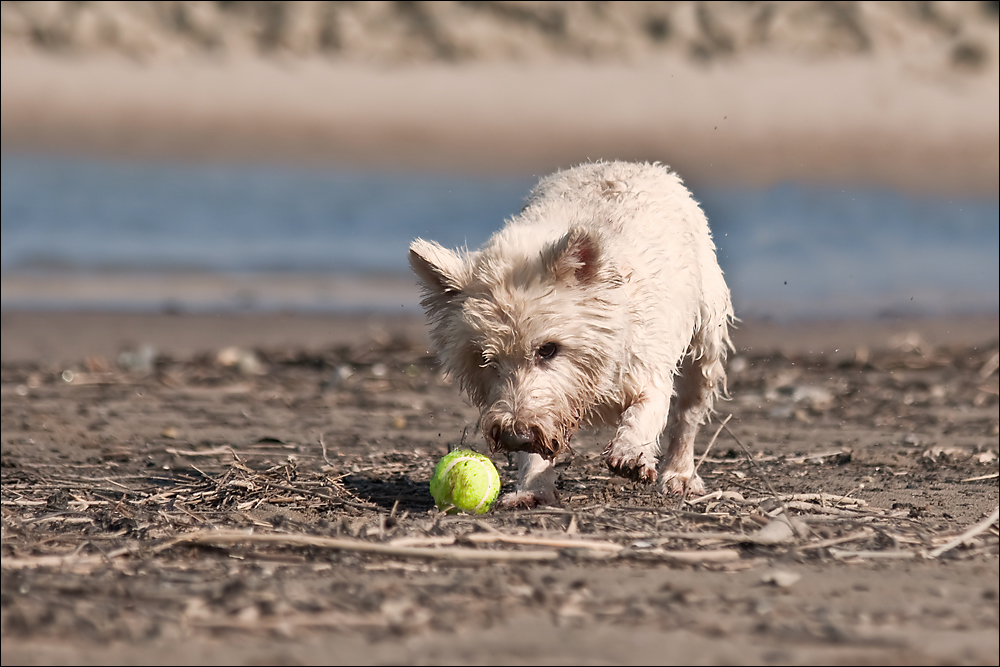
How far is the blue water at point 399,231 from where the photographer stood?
52.7ft

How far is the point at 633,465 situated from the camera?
16.0ft

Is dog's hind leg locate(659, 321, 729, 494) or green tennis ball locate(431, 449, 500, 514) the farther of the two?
dog's hind leg locate(659, 321, 729, 494)

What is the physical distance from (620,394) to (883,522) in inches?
52.4

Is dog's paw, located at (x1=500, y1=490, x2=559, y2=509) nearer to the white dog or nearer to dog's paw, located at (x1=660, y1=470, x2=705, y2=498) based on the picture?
the white dog

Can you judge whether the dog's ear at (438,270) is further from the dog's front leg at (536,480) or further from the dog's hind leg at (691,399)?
the dog's hind leg at (691,399)

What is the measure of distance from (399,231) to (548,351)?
47.5ft

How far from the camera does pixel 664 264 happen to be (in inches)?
216

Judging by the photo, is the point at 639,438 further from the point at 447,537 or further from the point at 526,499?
the point at 447,537

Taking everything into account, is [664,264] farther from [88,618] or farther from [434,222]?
[434,222]

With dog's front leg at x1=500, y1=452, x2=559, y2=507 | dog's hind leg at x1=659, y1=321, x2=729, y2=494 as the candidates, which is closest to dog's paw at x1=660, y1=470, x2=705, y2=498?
dog's hind leg at x1=659, y1=321, x2=729, y2=494

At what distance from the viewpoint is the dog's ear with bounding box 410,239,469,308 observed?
16.9 ft

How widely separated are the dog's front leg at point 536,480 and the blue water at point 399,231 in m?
8.82

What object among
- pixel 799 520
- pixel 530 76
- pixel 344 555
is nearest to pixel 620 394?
pixel 799 520

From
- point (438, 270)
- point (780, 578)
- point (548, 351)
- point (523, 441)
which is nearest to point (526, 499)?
point (523, 441)
